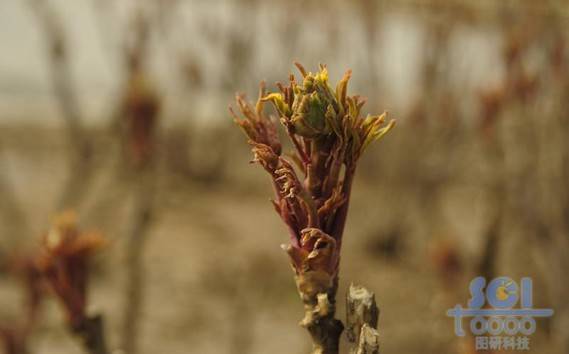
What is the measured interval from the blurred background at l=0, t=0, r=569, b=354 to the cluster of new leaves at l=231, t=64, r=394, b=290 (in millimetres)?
881

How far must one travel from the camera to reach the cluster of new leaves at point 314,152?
0.58 m

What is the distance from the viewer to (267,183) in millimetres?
5504

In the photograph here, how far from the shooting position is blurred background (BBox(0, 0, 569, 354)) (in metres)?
2.36

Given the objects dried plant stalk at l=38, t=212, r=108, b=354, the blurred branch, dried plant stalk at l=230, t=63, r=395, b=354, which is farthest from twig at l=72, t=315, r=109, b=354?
the blurred branch

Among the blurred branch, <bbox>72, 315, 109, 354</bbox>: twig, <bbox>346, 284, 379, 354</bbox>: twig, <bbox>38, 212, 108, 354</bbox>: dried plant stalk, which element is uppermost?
the blurred branch

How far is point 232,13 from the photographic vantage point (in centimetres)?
497

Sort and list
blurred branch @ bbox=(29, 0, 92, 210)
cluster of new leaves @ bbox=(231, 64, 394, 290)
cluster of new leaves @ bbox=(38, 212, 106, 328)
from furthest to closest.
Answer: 1. blurred branch @ bbox=(29, 0, 92, 210)
2. cluster of new leaves @ bbox=(38, 212, 106, 328)
3. cluster of new leaves @ bbox=(231, 64, 394, 290)

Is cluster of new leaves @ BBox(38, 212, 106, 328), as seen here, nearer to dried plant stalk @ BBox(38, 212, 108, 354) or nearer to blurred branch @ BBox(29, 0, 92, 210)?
dried plant stalk @ BBox(38, 212, 108, 354)

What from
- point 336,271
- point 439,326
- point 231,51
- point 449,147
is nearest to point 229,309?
point 439,326

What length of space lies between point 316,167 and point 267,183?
193 inches

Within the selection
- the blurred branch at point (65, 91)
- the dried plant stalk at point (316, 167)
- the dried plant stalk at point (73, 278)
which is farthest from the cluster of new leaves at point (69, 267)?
the blurred branch at point (65, 91)

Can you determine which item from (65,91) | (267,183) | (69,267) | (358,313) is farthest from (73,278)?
(267,183)

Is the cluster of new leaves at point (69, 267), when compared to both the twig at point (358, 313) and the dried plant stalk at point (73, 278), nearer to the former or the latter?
the dried plant stalk at point (73, 278)

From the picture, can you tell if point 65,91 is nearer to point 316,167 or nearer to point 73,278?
point 73,278
